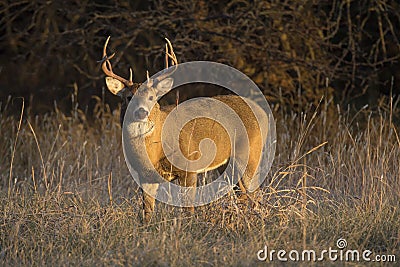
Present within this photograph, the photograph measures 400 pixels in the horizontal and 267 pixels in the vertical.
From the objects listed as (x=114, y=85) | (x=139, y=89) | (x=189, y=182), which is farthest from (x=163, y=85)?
(x=189, y=182)

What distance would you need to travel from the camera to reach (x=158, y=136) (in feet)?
17.7

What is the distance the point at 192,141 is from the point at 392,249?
1.91m

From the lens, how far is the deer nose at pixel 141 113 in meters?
5.17

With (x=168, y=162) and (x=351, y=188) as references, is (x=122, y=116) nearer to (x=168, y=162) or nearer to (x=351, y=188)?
(x=168, y=162)

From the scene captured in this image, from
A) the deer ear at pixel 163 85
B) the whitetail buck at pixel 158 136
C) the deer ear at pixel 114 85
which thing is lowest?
the whitetail buck at pixel 158 136

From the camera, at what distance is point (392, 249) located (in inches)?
171

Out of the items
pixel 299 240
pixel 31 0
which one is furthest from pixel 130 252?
pixel 31 0

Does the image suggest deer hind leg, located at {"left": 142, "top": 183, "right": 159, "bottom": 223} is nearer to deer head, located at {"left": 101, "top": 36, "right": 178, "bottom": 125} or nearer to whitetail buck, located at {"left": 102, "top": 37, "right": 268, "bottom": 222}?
whitetail buck, located at {"left": 102, "top": 37, "right": 268, "bottom": 222}

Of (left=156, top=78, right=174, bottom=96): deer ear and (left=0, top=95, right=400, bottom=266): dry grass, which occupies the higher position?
(left=156, top=78, right=174, bottom=96): deer ear

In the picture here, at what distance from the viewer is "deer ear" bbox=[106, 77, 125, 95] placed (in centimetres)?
534

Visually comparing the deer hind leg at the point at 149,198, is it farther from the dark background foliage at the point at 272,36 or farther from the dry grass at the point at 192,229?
the dark background foliage at the point at 272,36

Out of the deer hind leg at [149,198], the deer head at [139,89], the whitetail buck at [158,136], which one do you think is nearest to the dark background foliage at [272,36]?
the whitetail buck at [158,136]

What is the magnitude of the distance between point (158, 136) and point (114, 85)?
0.53 meters

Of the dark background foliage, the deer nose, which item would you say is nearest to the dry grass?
the deer nose
